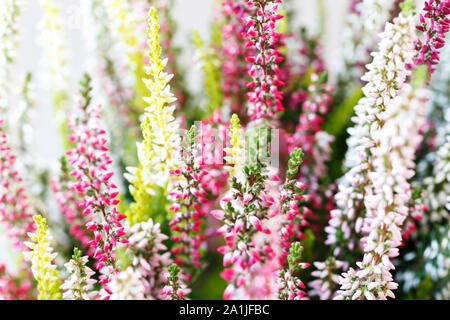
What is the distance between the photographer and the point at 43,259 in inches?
21.9

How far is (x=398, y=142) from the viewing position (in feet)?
1.42

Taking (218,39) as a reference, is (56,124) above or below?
below

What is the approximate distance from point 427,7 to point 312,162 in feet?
1.04

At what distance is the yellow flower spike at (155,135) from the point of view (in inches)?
21.3

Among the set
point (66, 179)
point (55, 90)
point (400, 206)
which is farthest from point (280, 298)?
point (55, 90)

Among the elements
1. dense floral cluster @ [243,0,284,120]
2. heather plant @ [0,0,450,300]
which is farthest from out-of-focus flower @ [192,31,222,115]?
dense floral cluster @ [243,0,284,120]

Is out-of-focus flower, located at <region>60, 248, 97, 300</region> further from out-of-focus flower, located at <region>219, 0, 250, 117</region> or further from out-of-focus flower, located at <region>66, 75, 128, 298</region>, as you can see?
out-of-focus flower, located at <region>219, 0, 250, 117</region>

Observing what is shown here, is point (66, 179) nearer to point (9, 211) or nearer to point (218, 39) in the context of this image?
point (9, 211)

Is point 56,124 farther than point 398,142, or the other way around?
point 56,124

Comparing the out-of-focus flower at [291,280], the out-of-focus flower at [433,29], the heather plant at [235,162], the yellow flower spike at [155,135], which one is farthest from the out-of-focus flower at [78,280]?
the out-of-focus flower at [433,29]

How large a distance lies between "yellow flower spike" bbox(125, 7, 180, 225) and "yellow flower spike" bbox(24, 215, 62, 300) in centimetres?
14

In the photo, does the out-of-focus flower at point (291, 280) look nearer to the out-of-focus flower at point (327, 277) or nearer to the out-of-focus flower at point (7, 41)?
the out-of-focus flower at point (327, 277)

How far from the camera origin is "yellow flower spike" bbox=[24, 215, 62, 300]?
0.54 m
